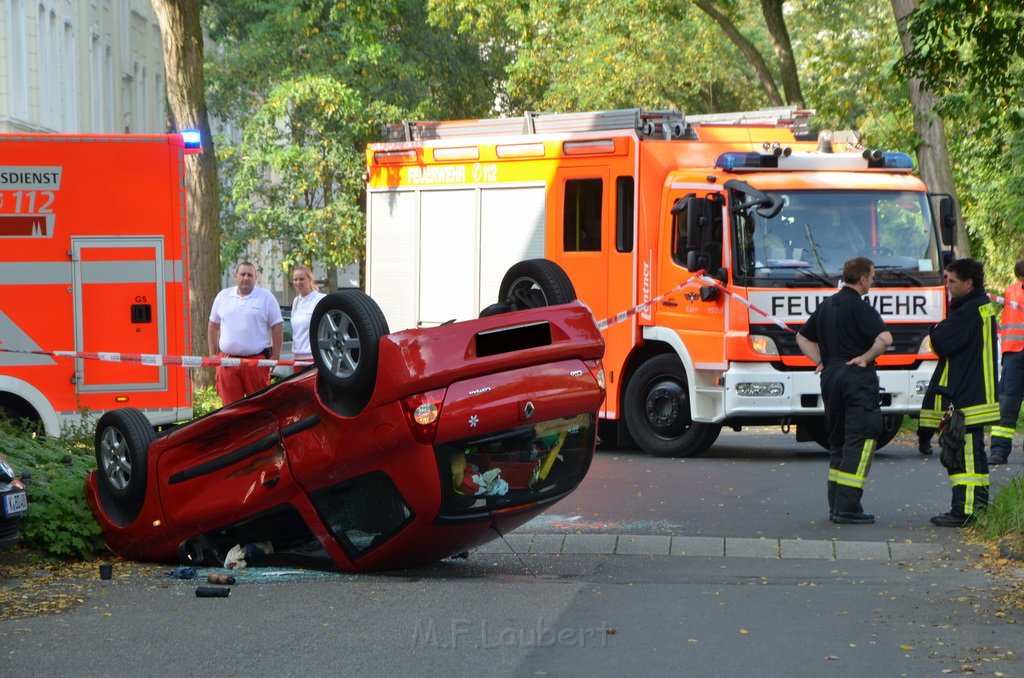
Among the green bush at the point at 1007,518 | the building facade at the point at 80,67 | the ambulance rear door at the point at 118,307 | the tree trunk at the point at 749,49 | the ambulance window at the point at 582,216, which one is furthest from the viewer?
the building facade at the point at 80,67

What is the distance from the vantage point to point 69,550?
30.8 ft

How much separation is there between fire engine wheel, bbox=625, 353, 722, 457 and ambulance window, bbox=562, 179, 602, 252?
53.2 inches

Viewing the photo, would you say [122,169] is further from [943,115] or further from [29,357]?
[943,115]

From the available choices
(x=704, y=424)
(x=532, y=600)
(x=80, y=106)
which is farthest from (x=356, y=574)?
(x=80, y=106)

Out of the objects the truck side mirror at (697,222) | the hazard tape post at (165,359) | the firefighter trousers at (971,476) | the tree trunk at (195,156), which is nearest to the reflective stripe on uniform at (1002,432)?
the truck side mirror at (697,222)

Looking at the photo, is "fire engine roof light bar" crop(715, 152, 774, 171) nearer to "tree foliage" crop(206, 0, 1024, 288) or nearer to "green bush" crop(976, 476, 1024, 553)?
"green bush" crop(976, 476, 1024, 553)

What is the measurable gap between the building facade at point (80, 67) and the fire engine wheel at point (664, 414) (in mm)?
18064

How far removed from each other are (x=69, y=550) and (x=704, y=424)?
23.8 ft

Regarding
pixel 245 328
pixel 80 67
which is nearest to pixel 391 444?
pixel 245 328

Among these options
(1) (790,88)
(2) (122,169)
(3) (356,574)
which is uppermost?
(1) (790,88)

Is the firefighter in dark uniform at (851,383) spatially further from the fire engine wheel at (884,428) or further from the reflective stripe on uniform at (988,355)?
the fire engine wheel at (884,428)

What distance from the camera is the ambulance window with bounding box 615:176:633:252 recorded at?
50.6ft

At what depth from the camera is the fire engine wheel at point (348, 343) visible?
793 cm

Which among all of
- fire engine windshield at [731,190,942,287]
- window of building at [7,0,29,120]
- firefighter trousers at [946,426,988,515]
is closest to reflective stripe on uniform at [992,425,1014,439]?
fire engine windshield at [731,190,942,287]
